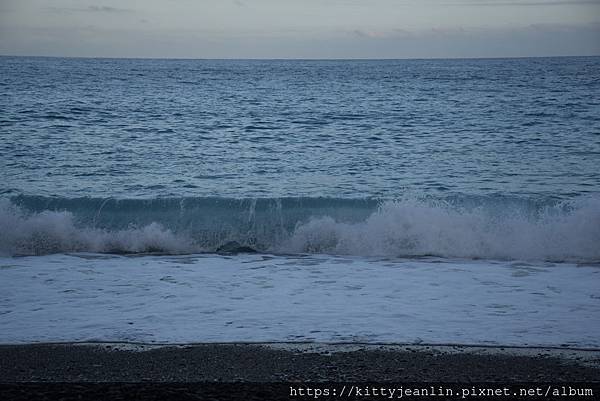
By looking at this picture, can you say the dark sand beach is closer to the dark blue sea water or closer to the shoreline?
the shoreline

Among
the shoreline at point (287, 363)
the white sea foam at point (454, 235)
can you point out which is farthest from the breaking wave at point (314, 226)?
the shoreline at point (287, 363)

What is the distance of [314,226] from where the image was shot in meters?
10.9

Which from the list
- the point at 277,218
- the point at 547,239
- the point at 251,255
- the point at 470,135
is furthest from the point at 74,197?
the point at 470,135

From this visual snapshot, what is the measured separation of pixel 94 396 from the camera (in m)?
3.78

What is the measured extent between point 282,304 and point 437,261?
3433mm

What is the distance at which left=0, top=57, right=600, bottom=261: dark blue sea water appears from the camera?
34.5ft

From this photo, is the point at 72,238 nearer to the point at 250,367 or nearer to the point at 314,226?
the point at 314,226

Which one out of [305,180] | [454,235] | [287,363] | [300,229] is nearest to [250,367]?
[287,363]

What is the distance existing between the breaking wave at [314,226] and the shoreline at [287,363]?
4778mm

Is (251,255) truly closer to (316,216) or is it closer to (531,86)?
(316,216)

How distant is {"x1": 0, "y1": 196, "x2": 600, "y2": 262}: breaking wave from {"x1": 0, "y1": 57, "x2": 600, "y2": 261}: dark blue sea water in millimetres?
35

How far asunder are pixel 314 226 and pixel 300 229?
10.0 inches

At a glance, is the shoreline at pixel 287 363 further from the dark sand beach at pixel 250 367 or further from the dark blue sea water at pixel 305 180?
the dark blue sea water at pixel 305 180

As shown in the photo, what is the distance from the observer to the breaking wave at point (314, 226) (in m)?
10.1
